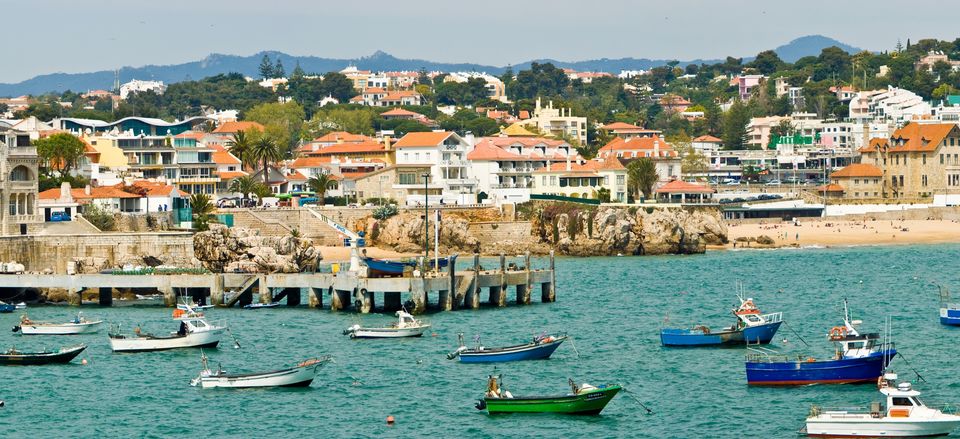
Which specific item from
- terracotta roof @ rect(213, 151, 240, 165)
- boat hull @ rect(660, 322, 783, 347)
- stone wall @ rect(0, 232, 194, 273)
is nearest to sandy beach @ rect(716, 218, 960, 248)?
terracotta roof @ rect(213, 151, 240, 165)

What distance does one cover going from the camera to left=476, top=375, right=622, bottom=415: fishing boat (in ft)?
191

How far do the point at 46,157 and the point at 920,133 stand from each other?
95.7 meters

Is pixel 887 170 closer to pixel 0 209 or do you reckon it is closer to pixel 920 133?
pixel 920 133

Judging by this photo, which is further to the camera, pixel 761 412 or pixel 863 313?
pixel 863 313

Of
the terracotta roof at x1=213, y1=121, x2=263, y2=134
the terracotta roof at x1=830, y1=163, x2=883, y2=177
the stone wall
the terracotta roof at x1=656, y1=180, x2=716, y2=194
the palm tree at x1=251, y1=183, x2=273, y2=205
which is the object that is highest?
the terracotta roof at x1=213, y1=121, x2=263, y2=134

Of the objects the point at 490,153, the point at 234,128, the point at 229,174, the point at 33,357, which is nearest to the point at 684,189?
the point at 490,153

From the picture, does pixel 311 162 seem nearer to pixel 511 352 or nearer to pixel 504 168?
pixel 504 168

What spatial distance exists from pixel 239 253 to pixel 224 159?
53.5 metres

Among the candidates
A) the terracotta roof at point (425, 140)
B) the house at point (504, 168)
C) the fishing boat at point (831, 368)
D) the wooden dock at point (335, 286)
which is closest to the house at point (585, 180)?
the house at point (504, 168)

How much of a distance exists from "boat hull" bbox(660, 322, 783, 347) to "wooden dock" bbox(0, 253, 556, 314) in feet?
51.8

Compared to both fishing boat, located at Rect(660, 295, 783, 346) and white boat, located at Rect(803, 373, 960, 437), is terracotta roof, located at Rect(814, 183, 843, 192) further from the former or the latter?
white boat, located at Rect(803, 373, 960, 437)

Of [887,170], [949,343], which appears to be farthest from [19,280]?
[887,170]

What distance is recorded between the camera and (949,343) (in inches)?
2987

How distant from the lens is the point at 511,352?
70.1m
